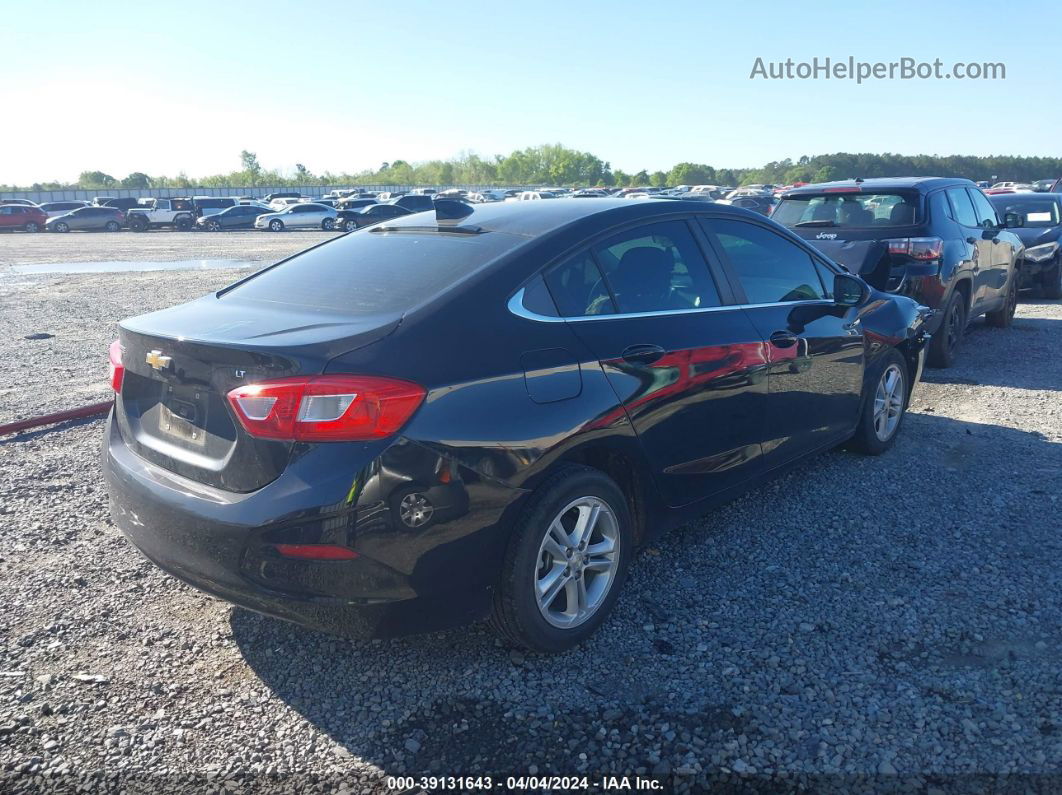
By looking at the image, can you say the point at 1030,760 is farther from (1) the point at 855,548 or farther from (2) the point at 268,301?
(2) the point at 268,301

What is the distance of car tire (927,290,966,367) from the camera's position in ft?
26.7

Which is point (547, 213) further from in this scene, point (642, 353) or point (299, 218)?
point (299, 218)

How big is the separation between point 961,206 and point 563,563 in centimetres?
737

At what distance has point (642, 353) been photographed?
358 cm

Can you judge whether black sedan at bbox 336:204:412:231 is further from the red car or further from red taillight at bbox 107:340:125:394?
red taillight at bbox 107:340:125:394

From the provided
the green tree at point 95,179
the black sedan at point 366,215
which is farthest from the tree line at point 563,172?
the black sedan at point 366,215

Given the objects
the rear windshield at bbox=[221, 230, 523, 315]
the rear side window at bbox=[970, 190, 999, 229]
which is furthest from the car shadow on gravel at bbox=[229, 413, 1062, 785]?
the rear side window at bbox=[970, 190, 999, 229]

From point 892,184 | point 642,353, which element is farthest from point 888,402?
point 892,184

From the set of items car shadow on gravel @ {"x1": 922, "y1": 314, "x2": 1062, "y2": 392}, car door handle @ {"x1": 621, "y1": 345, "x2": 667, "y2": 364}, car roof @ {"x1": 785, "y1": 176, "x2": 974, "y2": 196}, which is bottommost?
car shadow on gravel @ {"x1": 922, "y1": 314, "x2": 1062, "y2": 392}

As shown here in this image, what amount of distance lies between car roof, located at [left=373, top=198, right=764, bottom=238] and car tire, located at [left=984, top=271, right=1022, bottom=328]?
24.2 ft

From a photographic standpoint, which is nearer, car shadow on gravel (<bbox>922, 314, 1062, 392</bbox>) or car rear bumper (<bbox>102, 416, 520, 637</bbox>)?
car rear bumper (<bbox>102, 416, 520, 637</bbox>)

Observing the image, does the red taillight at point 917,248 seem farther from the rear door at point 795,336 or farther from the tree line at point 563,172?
the tree line at point 563,172

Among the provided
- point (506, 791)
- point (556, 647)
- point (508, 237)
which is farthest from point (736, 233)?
point (506, 791)

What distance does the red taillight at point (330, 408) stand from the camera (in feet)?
9.03
